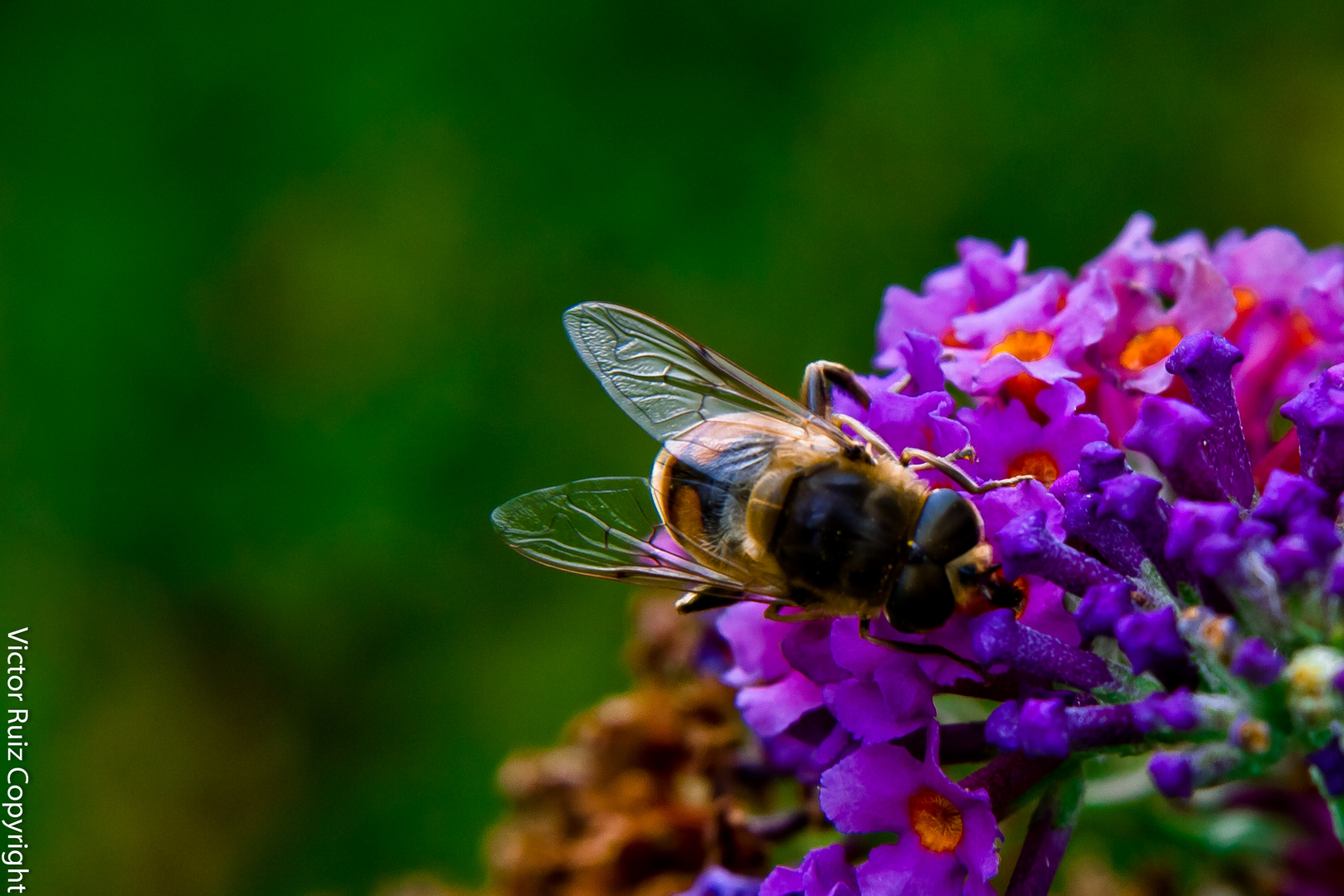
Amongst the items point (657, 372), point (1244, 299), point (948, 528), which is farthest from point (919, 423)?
point (1244, 299)

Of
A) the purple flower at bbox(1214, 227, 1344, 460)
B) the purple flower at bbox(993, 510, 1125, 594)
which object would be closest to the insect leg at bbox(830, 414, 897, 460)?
the purple flower at bbox(993, 510, 1125, 594)

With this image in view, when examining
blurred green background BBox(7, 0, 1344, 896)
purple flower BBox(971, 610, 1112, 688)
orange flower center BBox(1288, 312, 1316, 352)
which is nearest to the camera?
purple flower BBox(971, 610, 1112, 688)

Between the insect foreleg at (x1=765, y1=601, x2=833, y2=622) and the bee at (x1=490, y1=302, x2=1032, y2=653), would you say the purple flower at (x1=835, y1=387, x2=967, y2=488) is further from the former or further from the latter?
the insect foreleg at (x1=765, y1=601, x2=833, y2=622)

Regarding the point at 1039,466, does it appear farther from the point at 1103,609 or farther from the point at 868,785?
the point at 868,785

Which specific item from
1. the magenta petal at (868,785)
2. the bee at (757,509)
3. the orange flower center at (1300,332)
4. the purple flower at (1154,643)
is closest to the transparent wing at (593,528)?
the bee at (757,509)

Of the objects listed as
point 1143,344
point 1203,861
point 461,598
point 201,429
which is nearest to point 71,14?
point 201,429

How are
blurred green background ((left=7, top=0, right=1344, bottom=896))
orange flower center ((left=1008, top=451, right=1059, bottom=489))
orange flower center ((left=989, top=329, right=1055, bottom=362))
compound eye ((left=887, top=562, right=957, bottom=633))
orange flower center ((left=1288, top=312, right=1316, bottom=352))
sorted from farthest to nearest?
blurred green background ((left=7, top=0, right=1344, bottom=896)) → orange flower center ((left=1288, top=312, right=1316, bottom=352)) → orange flower center ((left=989, top=329, right=1055, bottom=362)) → orange flower center ((left=1008, top=451, right=1059, bottom=489)) → compound eye ((left=887, top=562, right=957, bottom=633))

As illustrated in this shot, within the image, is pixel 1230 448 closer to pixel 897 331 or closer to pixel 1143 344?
pixel 1143 344
